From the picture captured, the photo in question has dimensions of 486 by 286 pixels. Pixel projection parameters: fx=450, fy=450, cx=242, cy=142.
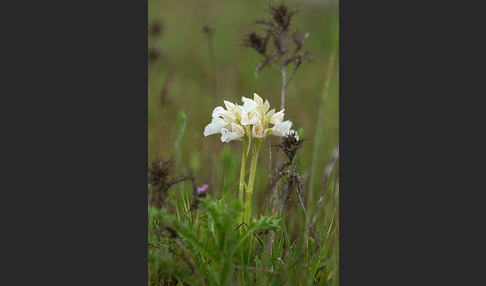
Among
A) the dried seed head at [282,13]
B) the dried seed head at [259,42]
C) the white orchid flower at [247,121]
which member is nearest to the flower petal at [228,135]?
the white orchid flower at [247,121]

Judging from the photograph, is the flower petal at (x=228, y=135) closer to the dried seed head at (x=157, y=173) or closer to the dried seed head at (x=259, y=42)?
the dried seed head at (x=157, y=173)

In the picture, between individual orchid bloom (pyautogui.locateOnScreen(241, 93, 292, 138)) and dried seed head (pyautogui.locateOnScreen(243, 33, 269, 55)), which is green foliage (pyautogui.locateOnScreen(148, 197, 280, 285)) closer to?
individual orchid bloom (pyautogui.locateOnScreen(241, 93, 292, 138))

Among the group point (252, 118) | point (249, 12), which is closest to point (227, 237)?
point (252, 118)

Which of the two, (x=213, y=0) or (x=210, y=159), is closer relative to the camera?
(x=210, y=159)

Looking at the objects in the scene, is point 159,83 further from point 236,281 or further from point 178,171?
point 236,281

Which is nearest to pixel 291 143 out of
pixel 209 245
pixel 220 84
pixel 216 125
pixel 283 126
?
pixel 283 126

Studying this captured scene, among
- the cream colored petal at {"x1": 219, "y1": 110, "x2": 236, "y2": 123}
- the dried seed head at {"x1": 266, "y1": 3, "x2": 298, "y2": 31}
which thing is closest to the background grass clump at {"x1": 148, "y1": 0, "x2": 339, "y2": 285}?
the dried seed head at {"x1": 266, "y1": 3, "x2": 298, "y2": 31}
